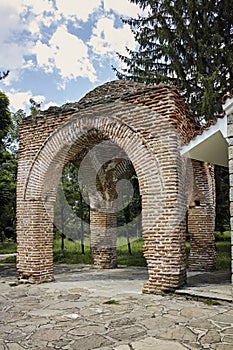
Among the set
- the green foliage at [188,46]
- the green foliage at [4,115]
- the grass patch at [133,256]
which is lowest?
the grass patch at [133,256]

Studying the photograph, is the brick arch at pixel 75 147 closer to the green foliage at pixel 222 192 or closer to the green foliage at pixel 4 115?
the green foliage at pixel 4 115

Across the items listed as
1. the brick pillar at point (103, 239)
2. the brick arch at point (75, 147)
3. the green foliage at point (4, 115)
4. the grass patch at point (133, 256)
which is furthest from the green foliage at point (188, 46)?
the grass patch at point (133, 256)

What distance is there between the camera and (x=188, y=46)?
12.6m

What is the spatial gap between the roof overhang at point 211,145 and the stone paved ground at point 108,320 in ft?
8.07

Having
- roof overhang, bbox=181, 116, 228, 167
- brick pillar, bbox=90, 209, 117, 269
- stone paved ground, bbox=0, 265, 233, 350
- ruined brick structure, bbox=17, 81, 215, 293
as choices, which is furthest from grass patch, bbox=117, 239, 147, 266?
roof overhang, bbox=181, 116, 228, 167

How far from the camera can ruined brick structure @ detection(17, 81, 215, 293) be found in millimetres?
6328

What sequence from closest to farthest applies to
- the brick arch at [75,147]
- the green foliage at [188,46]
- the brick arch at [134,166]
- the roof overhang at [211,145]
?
the roof overhang at [211,145] → the brick arch at [134,166] → the brick arch at [75,147] → the green foliage at [188,46]

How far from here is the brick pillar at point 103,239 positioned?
10180mm

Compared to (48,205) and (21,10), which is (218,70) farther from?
(48,205)

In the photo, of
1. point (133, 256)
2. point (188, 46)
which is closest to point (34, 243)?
point (133, 256)

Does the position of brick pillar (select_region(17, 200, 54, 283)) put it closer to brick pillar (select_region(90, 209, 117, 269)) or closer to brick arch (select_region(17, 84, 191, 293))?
brick arch (select_region(17, 84, 191, 293))

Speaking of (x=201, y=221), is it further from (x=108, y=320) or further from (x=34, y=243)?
(x=108, y=320)

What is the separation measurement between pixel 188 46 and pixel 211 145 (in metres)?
7.28

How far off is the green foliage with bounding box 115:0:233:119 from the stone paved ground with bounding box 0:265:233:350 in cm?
682
